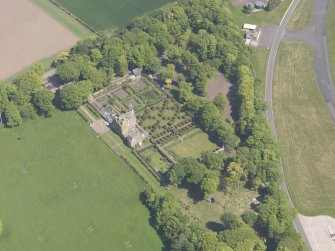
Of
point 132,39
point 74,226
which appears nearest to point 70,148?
point 74,226

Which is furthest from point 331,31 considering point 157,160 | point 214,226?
point 214,226

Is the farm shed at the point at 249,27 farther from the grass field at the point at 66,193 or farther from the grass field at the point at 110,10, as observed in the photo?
the grass field at the point at 66,193

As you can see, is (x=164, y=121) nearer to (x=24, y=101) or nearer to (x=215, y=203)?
(x=215, y=203)

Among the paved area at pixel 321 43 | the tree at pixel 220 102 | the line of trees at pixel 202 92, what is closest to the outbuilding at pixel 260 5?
the line of trees at pixel 202 92

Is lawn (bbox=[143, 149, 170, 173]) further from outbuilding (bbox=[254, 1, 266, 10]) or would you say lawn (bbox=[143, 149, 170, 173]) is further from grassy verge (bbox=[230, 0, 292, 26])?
outbuilding (bbox=[254, 1, 266, 10])

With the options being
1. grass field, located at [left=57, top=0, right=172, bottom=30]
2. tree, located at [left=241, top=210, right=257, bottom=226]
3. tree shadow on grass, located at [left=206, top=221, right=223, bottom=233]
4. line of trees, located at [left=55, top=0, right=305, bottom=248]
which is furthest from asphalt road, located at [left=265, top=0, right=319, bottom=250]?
grass field, located at [left=57, top=0, right=172, bottom=30]

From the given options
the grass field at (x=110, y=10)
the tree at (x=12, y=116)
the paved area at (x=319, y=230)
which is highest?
the grass field at (x=110, y=10)
